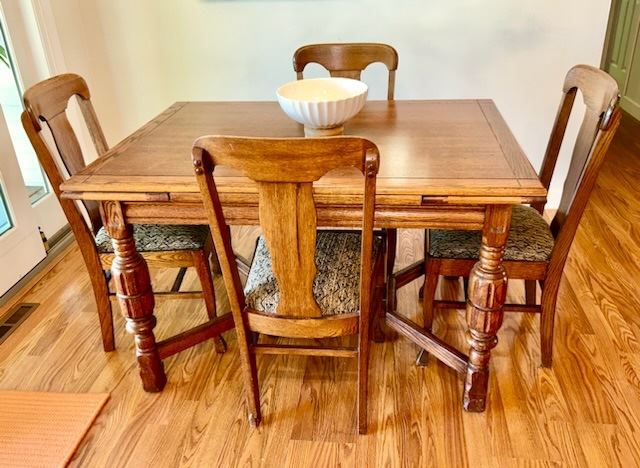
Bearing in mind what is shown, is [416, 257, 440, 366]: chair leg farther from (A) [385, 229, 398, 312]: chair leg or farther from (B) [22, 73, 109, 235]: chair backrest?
(B) [22, 73, 109, 235]: chair backrest

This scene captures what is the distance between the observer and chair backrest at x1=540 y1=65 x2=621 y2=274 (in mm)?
1358

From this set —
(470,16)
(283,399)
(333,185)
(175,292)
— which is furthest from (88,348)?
(470,16)

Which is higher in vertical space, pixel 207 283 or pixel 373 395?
pixel 207 283

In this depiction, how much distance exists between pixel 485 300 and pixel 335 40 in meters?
1.78

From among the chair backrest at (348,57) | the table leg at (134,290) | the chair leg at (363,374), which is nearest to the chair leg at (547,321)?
the chair leg at (363,374)

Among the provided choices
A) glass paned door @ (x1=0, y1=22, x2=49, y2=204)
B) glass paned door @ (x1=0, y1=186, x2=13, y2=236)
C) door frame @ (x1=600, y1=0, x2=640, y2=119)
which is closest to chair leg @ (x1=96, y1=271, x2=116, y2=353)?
glass paned door @ (x1=0, y1=186, x2=13, y2=236)

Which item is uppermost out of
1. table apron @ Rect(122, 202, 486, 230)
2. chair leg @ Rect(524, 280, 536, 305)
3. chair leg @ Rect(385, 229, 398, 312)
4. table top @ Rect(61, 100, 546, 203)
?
table top @ Rect(61, 100, 546, 203)

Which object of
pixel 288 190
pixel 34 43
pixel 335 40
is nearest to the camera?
pixel 288 190

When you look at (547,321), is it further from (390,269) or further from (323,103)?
(323,103)

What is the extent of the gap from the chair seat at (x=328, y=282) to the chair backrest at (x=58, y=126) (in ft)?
2.05

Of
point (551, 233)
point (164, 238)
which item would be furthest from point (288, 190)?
point (551, 233)

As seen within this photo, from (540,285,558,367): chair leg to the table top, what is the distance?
46cm

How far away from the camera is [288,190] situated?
1154mm

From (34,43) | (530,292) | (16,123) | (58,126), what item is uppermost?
(34,43)
